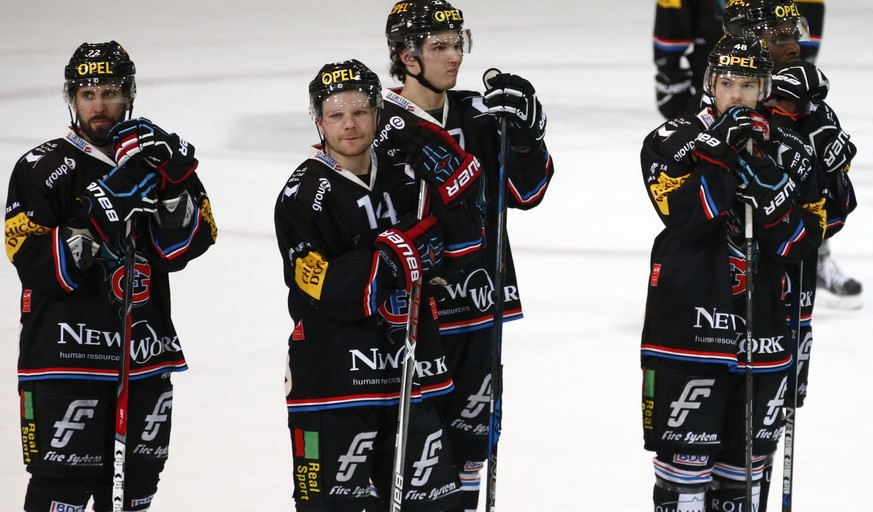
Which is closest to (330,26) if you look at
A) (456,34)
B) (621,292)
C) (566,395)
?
(621,292)

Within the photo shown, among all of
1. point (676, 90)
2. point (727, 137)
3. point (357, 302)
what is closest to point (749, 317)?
point (727, 137)

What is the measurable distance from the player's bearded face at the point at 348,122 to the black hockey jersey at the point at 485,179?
42cm

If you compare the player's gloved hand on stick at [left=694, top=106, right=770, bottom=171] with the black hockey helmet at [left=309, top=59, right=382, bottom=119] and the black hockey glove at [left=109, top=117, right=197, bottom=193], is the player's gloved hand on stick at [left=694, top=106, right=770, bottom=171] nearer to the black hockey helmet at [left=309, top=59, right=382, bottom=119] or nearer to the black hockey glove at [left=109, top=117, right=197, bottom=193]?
the black hockey helmet at [left=309, top=59, right=382, bottom=119]

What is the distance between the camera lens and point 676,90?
593 centimetres

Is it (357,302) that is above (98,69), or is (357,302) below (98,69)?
below

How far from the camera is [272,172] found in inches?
311

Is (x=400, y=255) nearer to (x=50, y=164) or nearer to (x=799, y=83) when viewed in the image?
(x=50, y=164)

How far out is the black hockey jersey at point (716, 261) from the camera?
3408mm

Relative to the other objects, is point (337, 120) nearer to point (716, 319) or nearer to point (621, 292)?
point (716, 319)

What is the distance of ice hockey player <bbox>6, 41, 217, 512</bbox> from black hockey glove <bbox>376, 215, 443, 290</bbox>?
0.51m

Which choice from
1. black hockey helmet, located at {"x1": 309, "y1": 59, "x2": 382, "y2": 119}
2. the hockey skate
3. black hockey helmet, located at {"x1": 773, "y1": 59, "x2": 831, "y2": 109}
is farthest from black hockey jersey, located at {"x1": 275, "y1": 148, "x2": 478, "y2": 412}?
the hockey skate

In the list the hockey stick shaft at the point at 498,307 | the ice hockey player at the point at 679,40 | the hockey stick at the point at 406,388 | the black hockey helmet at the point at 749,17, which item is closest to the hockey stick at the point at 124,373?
the hockey stick at the point at 406,388

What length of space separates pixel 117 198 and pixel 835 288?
3.92 meters

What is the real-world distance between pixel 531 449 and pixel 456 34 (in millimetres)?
1632
